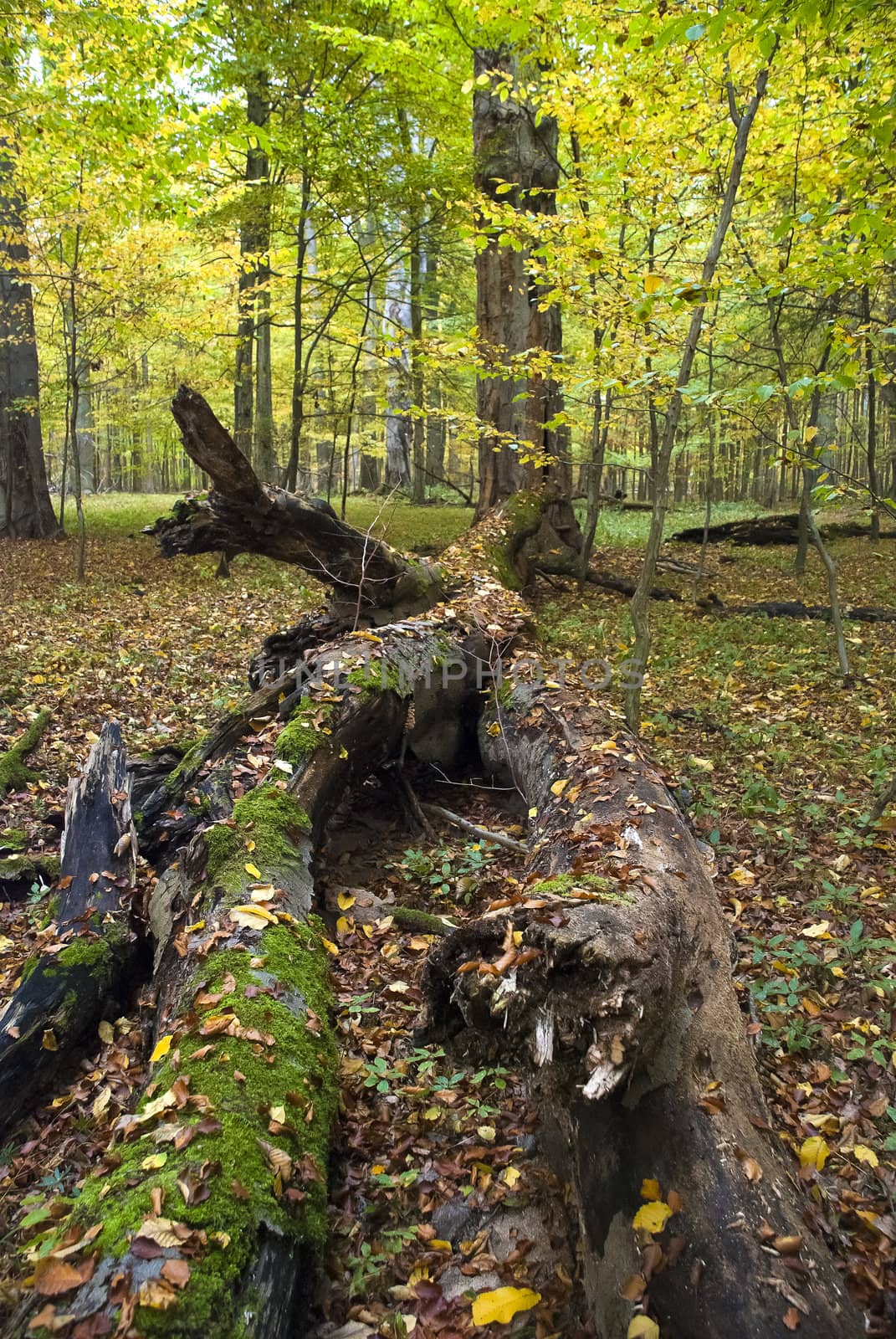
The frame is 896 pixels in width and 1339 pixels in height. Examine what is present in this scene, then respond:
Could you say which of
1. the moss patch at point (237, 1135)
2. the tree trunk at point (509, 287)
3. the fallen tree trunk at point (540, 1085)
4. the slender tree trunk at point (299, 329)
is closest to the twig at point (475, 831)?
the fallen tree trunk at point (540, 1085)

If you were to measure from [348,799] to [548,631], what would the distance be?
4.45 m

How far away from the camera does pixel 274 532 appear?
5852 millimetres

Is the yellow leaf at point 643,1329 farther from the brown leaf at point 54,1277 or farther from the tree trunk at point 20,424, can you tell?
the tree trunk at point 20,424

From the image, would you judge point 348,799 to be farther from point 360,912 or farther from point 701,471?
point 701,471

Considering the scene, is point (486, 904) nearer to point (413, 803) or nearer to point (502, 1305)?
point (413, 803)

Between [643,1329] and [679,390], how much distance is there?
14.4 ft

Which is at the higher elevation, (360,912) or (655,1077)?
(655,1077)

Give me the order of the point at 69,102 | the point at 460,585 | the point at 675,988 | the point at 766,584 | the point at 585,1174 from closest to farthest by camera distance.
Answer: the point at 585,1174, the point at 675,988, the point at 460,585, the point at 69,102, the point at 766,584

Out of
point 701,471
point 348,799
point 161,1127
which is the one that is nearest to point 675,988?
point 161,1127

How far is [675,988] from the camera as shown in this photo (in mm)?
2670

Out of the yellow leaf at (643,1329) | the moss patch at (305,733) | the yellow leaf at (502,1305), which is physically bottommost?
the yellow leaf at (502,1305)

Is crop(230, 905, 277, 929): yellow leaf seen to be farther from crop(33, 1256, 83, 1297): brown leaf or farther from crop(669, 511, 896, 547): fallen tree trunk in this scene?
crop(669, 511, 896, 547): fallen tree trunk

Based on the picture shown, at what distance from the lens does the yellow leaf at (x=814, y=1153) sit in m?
2.49

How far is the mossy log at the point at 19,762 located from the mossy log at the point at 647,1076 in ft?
12.6
